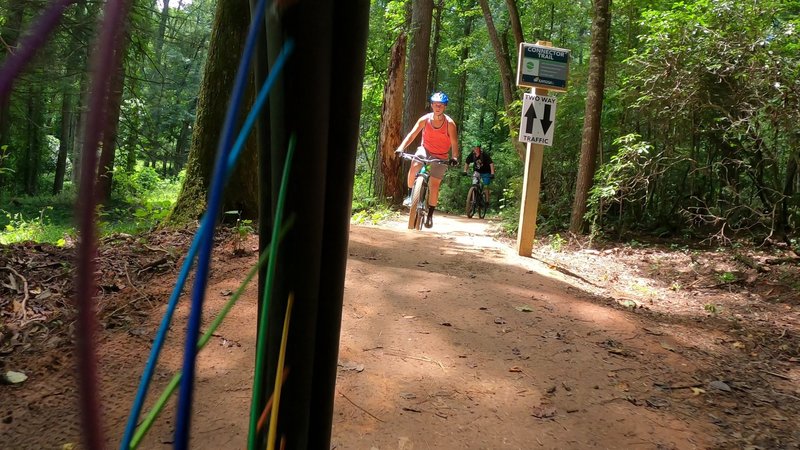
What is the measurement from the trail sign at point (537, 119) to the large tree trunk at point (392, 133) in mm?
6178

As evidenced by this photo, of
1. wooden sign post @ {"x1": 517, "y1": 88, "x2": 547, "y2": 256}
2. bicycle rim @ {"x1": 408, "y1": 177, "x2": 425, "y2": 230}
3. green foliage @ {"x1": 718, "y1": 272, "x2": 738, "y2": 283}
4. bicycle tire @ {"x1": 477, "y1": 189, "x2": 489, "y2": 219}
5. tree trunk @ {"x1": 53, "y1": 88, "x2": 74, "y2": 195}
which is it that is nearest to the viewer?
tree trunk @ {"x1": 53, "y1": 88, "x2": 74, "y2": 195}

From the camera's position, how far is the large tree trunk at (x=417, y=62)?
1179 cm

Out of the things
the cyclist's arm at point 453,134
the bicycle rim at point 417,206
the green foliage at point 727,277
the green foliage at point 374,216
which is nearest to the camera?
the green foliage at point 727,277

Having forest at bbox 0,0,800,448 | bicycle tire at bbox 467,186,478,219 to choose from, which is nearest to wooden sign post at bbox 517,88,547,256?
forest at bbox 0,0,800,448

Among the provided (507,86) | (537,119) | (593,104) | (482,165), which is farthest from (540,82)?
(482,165)

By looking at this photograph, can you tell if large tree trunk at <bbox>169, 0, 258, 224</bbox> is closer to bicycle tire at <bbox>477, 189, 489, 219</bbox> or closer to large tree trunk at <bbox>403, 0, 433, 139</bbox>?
large tree trunk at <bbox>403, 0, 433, 139</bbox>

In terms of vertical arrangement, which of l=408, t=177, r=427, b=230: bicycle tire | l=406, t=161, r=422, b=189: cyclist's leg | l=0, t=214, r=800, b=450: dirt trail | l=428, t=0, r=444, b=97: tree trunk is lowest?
l=0, t=214, r=800, b=450: dirt trail

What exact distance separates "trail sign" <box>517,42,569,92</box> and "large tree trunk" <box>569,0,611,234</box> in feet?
8.91

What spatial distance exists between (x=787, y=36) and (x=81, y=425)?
769cm

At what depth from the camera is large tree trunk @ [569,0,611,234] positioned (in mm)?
8141

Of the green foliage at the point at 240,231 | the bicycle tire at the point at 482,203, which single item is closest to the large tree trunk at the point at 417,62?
the bicycle tire at the point at 482,203

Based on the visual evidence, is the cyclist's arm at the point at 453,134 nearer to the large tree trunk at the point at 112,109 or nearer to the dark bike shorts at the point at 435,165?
the dark bike shorts at the point at 435,165

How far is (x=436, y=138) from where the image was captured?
761 centimetres

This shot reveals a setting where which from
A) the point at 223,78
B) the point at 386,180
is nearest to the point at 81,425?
the point at 223,78
